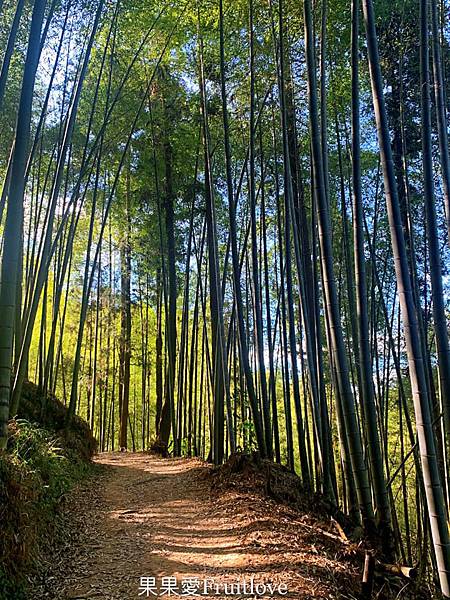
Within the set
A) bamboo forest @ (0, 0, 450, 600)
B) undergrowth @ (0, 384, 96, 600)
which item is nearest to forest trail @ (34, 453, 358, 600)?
bamboo forest @ (0, 0, 450, 600)

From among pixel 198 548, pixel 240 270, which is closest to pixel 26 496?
pixel 198 548

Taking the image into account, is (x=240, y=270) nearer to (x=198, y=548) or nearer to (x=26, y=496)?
(x=198, y=548)

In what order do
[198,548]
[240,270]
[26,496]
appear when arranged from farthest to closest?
[240,270], [198,548], [26,496]

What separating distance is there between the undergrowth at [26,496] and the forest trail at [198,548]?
22 cm

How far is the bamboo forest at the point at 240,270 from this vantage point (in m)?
2.68

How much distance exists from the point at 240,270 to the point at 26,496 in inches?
157

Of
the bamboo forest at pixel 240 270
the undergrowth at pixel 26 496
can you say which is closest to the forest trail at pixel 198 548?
the bamboo forest at pixel 240 270

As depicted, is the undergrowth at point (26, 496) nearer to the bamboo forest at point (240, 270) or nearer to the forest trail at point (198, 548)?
the bamboo forest at point (240, 270)

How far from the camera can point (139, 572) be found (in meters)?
2.77

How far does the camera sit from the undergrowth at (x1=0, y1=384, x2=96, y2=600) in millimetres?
2396

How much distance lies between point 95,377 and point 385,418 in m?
6.95

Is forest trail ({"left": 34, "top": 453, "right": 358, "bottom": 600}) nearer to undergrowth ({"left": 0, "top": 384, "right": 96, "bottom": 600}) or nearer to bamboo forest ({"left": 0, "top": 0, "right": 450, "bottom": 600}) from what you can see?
bamboo forest ({"left": 0, "top": 0, "right": 450, "bottom": 600})

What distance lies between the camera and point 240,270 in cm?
629

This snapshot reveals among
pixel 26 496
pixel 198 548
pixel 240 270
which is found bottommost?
pixel 198 548
